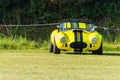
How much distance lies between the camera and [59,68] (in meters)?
15.8

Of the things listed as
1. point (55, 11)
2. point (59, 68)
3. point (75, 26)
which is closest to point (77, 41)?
point (75, 26)

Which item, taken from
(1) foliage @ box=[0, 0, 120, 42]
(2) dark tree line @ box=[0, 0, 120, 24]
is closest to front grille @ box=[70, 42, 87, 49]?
(1) foliage @ box=[0, 0, 120, 42]

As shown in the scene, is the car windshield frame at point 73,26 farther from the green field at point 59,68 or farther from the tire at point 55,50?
the green field at point 59,68

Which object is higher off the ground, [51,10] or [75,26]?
[51,10]

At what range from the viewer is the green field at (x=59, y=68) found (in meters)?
13.8

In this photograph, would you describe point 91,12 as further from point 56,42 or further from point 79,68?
point 79,68

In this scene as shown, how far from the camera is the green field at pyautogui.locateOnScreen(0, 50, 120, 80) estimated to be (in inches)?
542

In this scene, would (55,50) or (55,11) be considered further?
(55,11)

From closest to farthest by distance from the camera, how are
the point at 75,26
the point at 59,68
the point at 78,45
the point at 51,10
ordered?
1. the point at 59,68
2. the point at 78,45
3. the point at 75,26
4. the point at 51,10

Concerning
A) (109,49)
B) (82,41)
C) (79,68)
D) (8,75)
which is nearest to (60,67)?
(79,68)

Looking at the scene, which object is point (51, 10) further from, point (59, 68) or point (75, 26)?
point (59, 68)

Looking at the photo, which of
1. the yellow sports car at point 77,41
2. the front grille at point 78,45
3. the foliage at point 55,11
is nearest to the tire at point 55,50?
the yellow sports car at point 77,41

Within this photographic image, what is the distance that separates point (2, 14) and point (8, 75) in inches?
789

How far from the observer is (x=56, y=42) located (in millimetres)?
22016
